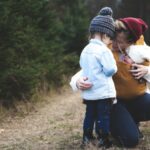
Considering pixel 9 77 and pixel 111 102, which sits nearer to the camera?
pixel 111 102

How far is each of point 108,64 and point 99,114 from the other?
0.58 meters

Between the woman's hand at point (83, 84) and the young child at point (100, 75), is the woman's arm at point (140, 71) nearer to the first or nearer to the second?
the young child at point (100, 75)

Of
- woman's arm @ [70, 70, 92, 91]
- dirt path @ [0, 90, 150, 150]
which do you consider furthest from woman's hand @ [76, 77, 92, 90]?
dirt path @ [0, 90, 150, 150]

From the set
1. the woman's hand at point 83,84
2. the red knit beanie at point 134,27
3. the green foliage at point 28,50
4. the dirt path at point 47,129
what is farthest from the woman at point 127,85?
the green foliage at point 28,50

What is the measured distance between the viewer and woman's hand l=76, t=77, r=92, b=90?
5996 millimetres

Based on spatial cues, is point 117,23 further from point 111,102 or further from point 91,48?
point 111,102

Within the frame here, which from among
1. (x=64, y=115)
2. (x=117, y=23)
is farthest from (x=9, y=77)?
(x=117, y=23)

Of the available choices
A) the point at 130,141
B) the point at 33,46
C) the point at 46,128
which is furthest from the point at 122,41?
the point at 33,46

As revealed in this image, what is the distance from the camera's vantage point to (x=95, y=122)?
628cm

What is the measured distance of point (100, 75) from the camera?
6004mm

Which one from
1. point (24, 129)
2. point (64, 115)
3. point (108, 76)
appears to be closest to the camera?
point (108, 76)

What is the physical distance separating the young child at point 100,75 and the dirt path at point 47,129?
43 cm

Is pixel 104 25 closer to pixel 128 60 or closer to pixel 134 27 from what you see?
pixel 134 27

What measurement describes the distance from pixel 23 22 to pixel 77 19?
8.03 meters
